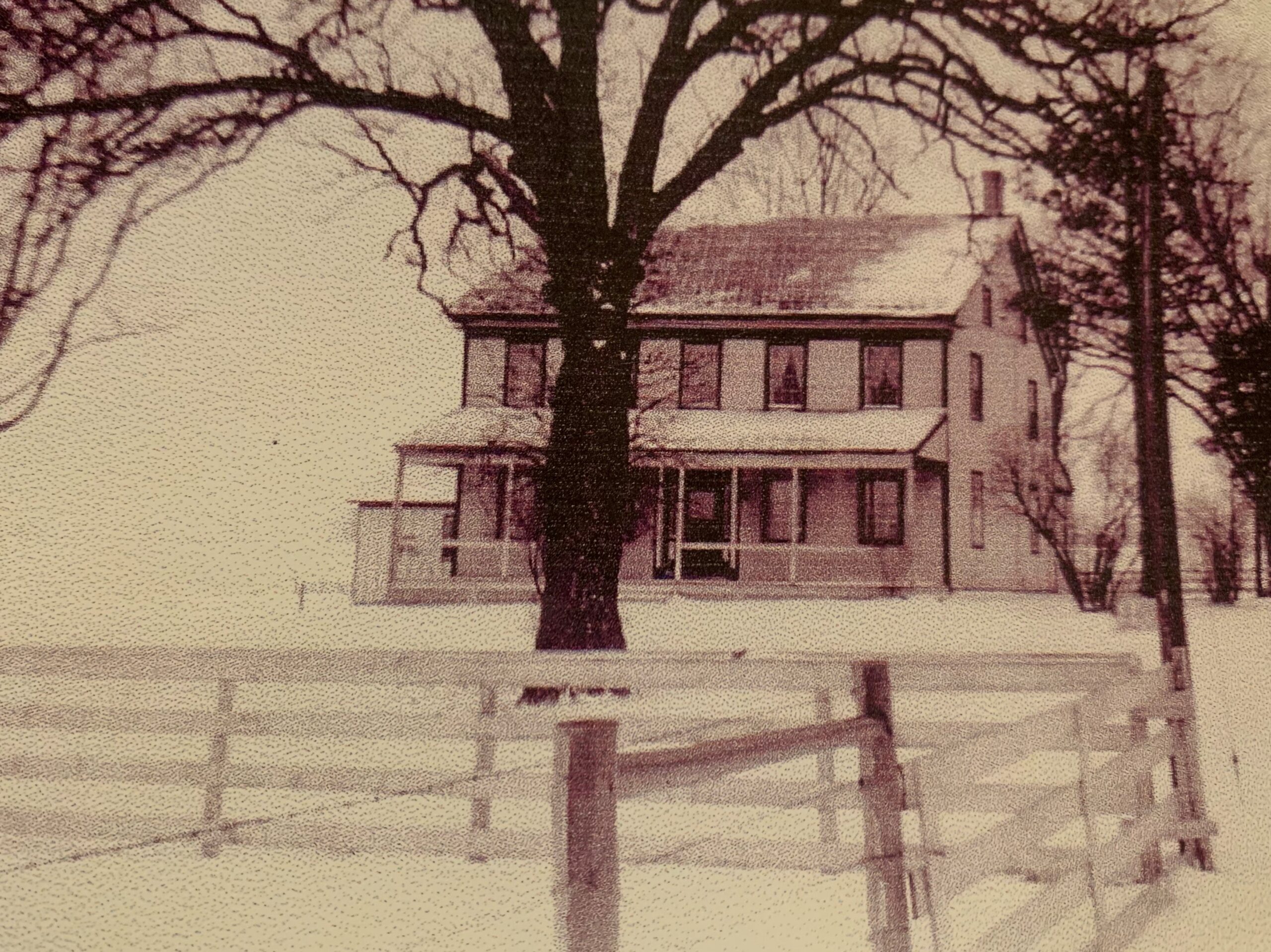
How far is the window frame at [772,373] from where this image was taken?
5.11 m

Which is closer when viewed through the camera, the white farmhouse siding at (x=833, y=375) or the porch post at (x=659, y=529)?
the porch post at (x=659, y=529)

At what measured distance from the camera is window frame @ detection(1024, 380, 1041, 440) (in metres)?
4.04

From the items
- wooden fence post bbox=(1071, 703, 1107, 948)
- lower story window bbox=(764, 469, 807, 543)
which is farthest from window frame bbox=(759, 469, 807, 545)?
wooden fence post bbox=(1071, 703, 1107, 948)

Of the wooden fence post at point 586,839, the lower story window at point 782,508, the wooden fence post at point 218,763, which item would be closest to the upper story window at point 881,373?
the lower story window at point 782,508

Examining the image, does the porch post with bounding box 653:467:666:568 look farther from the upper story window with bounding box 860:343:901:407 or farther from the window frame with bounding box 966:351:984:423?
the upper story window with bounding box 860:343:901:407

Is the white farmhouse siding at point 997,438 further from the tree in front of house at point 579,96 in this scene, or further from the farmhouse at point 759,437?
the tree in front of house at point 579,96

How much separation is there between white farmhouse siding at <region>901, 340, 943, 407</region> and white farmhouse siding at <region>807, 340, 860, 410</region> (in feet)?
1.63

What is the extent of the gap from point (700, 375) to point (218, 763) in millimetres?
2153

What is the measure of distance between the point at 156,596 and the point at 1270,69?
3742 millimetres

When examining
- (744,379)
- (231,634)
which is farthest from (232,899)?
(744,379)

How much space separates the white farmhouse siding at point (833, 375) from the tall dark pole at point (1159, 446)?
6.26ft

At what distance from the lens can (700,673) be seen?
143 inches

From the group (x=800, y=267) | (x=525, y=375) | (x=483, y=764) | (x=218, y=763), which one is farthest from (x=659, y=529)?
(x=218, y=763)

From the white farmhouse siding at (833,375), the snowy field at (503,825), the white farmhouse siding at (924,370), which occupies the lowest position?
the snowy field at (503,825)
